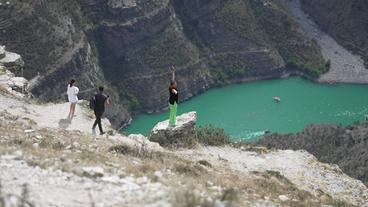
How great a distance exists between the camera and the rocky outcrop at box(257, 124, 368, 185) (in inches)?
2534

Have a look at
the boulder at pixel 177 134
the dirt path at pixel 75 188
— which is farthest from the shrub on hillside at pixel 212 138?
the dirt path at pixel 75 188

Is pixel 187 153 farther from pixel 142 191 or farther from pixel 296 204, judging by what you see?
pixel 142 191

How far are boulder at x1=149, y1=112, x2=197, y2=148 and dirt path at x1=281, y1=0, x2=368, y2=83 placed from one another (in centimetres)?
11269

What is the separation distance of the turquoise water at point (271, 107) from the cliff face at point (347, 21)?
2117 cm

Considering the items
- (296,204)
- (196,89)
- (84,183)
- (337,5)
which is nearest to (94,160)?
(84,183)

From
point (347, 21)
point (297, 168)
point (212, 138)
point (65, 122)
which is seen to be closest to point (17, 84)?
point (65, 122)

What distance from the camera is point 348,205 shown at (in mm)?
26719

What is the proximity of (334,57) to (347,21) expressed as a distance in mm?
12323

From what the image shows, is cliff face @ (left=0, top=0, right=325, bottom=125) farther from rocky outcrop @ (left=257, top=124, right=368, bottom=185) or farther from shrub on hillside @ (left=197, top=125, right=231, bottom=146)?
shrub on hillside @ (left=197, top=125, right=231, bottom=146)

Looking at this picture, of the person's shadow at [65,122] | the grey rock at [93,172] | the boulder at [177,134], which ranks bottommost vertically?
the boulder at [177,134]

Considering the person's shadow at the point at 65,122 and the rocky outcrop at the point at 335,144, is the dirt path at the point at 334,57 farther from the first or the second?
the person's shadow at the point at 65,122

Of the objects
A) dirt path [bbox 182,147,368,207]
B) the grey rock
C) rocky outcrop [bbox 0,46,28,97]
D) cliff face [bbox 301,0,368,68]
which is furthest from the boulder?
cliff face [bbox 301,0,368,68]

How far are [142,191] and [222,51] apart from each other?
135 m

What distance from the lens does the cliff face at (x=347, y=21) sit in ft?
514
